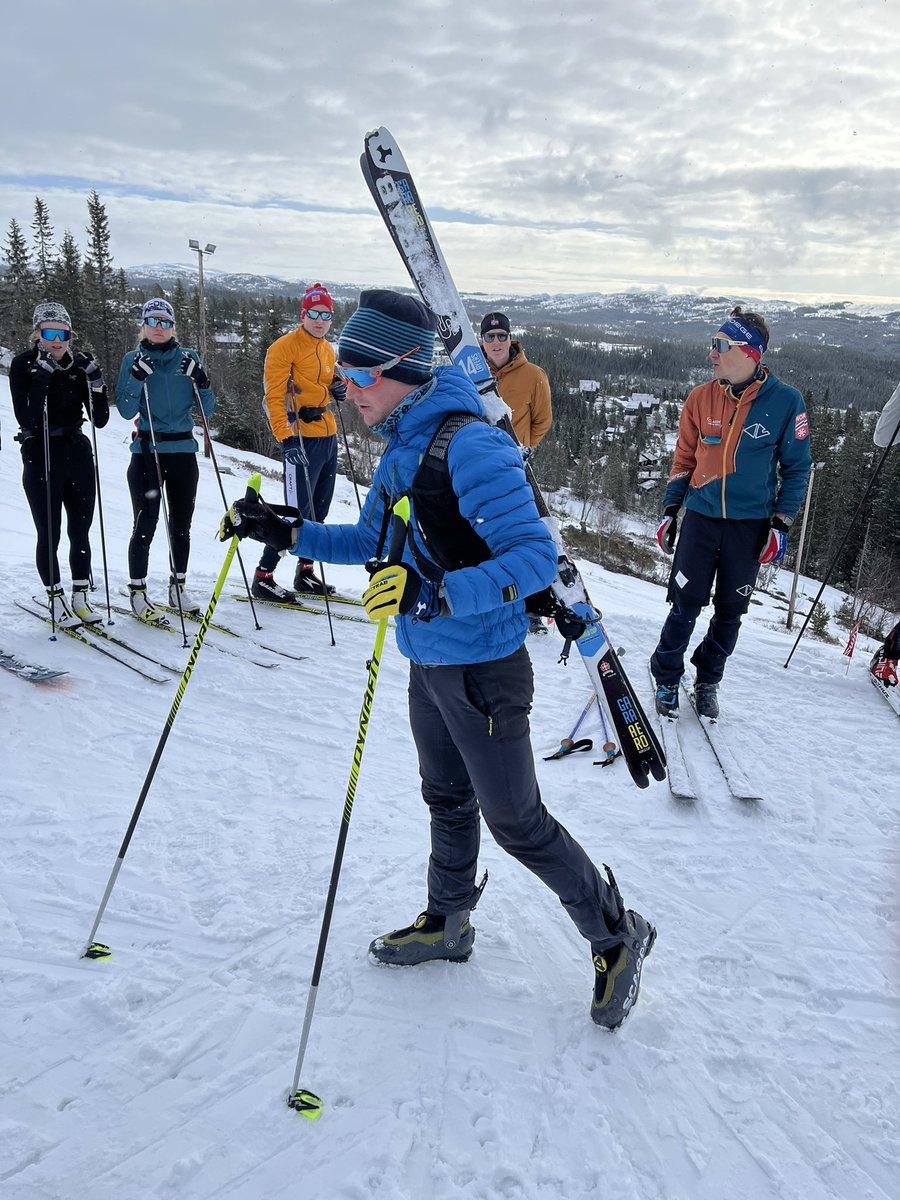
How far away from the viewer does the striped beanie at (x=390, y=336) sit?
80.0 inches

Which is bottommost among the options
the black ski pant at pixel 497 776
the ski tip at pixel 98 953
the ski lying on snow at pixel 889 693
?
the ski tip at pixel 98 953

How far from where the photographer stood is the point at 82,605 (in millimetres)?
5359

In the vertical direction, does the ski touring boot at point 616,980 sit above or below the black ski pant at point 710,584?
below

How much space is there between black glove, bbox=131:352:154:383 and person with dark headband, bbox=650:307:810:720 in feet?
12.9

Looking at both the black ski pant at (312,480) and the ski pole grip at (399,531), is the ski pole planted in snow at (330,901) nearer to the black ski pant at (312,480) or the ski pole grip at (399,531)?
the ski pole grip at (399,531)

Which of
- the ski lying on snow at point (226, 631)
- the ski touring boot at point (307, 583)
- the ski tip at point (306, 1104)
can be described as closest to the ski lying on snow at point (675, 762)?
the ski tip at point (306, 1104)

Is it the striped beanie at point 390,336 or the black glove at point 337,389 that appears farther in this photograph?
the black glove at point 337,389

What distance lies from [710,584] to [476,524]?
10.4 feet

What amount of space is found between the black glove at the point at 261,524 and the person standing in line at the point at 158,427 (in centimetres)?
302

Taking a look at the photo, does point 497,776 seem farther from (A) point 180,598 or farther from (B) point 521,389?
(A) point 180,598

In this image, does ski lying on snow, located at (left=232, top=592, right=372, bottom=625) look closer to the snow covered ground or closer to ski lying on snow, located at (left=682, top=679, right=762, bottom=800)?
the snow covered ground

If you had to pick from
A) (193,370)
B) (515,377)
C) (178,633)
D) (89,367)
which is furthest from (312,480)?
(515,377)

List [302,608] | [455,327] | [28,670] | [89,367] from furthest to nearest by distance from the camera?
[302,608]
[455,327]
[89,367]
[28,670]

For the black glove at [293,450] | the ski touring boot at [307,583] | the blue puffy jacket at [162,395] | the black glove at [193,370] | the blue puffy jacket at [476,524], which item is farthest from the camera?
the ski touring boot at [307,583]
